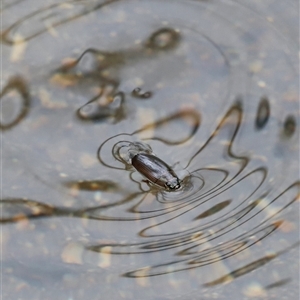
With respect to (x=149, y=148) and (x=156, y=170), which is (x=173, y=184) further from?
(x=149, y=148)

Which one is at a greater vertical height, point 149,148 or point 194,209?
point 149,148

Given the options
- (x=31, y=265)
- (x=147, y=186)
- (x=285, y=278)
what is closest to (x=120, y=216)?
(x=147, y=186)

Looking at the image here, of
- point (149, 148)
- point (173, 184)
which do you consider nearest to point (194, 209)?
point (173, 184)

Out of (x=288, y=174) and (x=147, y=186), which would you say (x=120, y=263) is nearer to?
(x=147, y=186)

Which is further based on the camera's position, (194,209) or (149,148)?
(149,148)
